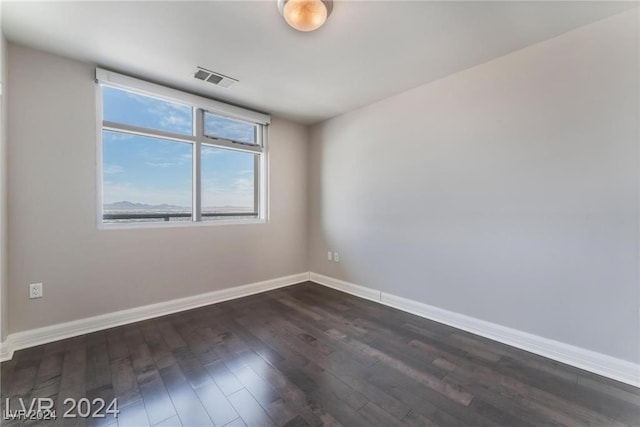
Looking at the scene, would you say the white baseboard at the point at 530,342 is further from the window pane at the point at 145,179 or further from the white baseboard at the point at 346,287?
the window pane at the point at 145,179

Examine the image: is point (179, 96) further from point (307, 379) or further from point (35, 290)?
point (307, 379)

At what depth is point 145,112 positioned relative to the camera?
9.23 ft

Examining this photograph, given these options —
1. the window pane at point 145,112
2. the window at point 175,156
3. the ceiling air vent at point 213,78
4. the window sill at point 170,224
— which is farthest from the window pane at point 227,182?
the ceiling air vent at point 213,78

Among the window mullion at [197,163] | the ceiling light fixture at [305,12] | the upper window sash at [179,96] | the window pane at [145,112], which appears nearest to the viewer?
the ceiling light fixture at [305,12]

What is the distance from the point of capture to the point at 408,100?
2.96 metres

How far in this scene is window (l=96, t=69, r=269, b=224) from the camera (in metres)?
2.64

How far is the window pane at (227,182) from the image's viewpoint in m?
3.32

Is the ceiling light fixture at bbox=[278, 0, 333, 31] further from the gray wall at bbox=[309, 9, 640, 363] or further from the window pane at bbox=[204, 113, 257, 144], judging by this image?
the window pane at bbox=[204, 113, 257, 144]

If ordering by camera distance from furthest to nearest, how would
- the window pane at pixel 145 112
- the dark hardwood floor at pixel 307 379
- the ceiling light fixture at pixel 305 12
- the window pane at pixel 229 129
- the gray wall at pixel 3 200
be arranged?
the window pane at pixel 229 129 → the window pane at pixel 145 112 → the gray wall at pixel 3 200 → the ceiling light fixture at pixel 305 12 → the dark hardwood floor at pixel 307 379

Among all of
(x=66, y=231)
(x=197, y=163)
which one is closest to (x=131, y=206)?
(x=66, y=231)

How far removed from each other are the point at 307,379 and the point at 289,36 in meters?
2.46

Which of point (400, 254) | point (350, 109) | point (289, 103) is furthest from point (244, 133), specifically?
point (400, 254)

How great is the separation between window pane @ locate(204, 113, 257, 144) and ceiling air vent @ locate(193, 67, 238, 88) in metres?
0.57

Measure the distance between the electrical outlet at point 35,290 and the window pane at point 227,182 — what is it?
1.50 metres
